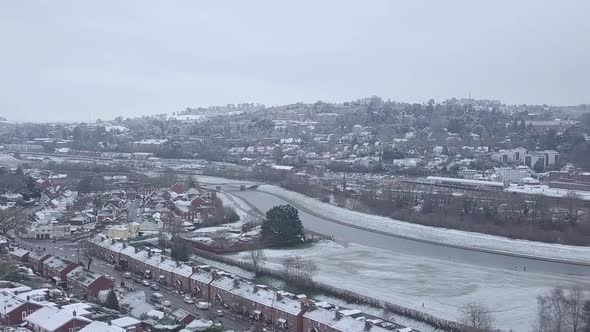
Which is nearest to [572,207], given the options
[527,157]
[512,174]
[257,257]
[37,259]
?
[512,174]

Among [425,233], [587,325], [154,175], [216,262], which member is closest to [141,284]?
[216,262]

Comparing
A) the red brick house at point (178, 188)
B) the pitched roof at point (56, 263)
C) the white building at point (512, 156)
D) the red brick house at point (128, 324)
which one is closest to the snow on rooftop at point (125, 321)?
the red brick house at point (128, 324)

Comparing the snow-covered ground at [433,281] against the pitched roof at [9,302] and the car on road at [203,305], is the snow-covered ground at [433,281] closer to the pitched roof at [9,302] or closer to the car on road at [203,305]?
the car on road at [203,305]

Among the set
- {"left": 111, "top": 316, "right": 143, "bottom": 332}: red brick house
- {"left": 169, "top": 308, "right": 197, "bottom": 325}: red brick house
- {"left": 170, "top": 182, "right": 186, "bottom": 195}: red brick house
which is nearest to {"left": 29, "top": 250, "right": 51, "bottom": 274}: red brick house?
{"left": 169, "top": 308, "right": 197, "bottom": 325}: red brick house

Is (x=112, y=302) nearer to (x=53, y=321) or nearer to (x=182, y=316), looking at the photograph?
(x=182, y=316)

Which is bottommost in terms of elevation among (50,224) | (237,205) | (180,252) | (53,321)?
(237,205)

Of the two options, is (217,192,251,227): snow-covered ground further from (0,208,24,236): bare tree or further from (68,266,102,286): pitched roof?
(68,266,102,286): pitched roof
